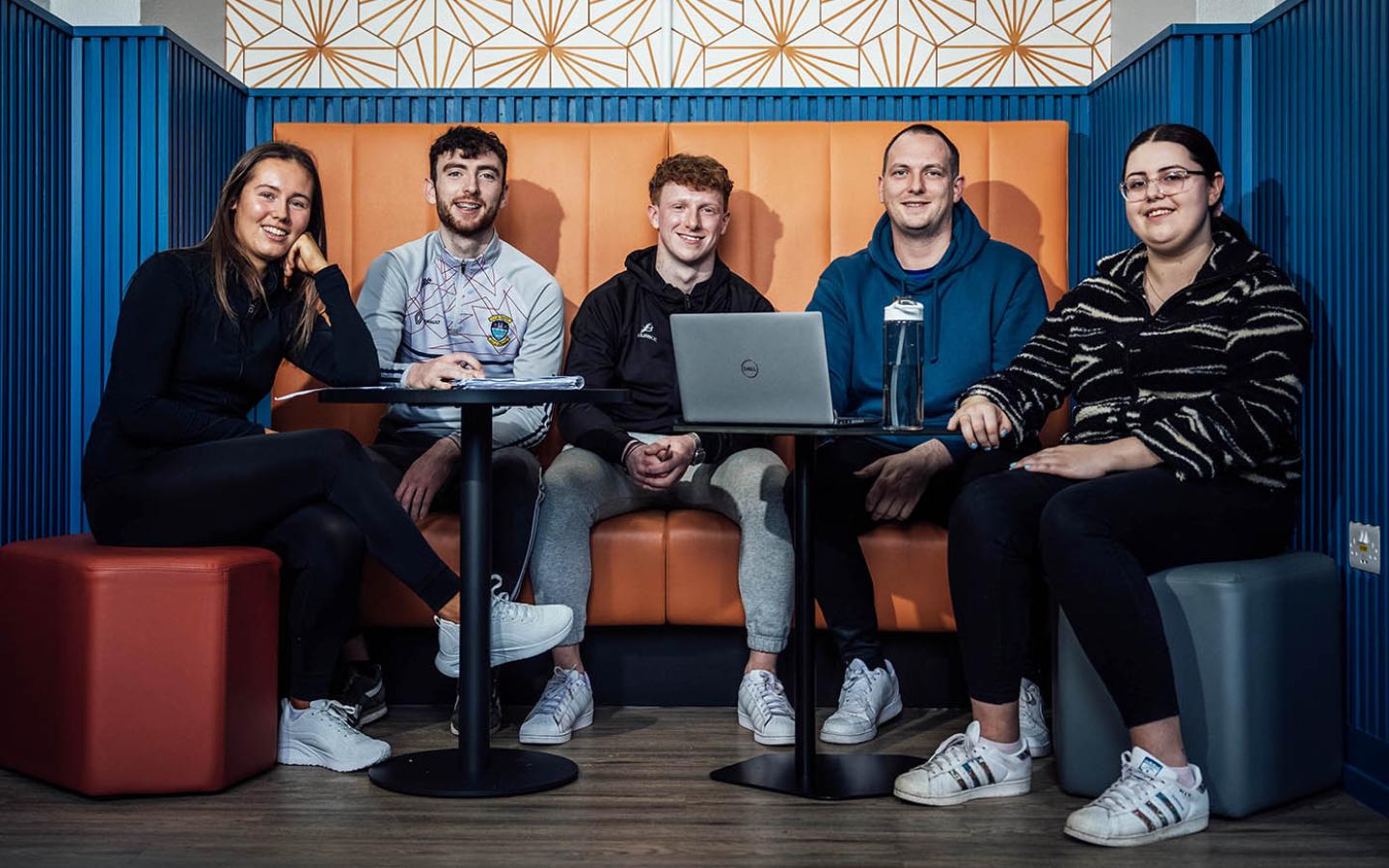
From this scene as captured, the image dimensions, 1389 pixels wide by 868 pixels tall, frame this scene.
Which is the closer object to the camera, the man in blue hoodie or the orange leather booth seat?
the man in blue hoodie

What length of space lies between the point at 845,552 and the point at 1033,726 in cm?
50

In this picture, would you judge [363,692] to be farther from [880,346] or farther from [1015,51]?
[1015,51]

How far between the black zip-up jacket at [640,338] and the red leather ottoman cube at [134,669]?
97cm

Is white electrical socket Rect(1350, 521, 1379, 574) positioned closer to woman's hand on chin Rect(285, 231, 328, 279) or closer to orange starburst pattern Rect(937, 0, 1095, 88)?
orange starburst pattern Rect(937, 0, 1095, 88)

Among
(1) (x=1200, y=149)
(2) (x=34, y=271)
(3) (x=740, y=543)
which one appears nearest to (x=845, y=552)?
(3) (x=740, y=543)

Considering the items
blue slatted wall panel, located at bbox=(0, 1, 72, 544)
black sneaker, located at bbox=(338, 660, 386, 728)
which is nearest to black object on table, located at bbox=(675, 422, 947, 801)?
black sneaker, located at bbox=(338, 660, 386, 728)

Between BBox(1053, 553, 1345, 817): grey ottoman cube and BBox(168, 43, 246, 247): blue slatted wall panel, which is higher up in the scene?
BBox(168, 43, 246, 247): blue slatted wall panel

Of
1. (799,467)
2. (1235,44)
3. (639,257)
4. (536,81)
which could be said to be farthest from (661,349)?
(1235,44)

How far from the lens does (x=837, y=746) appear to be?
99.1 inches

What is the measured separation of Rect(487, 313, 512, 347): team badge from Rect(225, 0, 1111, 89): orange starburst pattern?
0.98 meters

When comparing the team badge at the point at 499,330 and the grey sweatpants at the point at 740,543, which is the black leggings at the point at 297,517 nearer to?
the grey sweatpants at the point at 740,543

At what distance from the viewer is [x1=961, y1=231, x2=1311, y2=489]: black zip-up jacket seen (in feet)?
6.99

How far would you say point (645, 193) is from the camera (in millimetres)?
3350

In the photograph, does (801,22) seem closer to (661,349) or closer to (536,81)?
(536,81)
